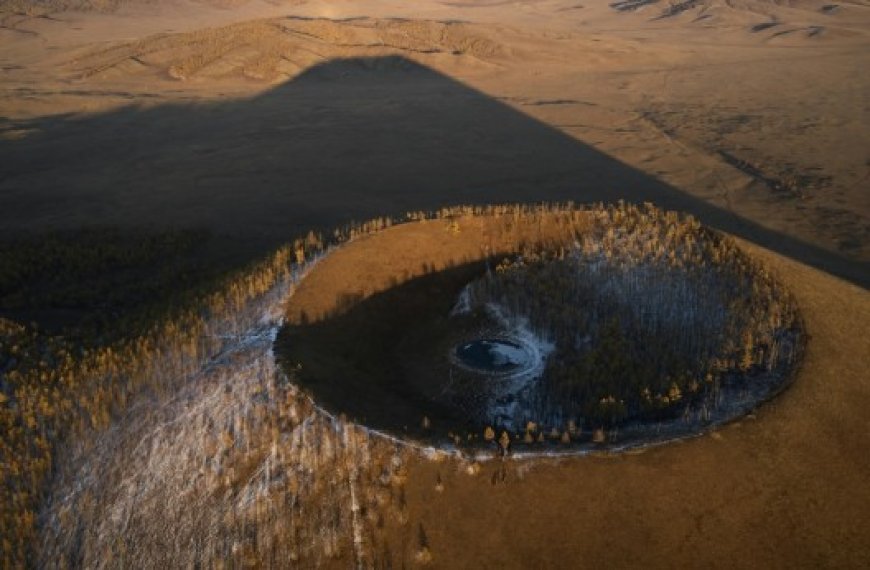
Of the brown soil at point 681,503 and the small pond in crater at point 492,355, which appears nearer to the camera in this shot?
the brown soil at point 681,503

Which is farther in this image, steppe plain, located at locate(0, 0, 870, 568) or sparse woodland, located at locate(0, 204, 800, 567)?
sparse woodland, located at locate(0, 204, 800, 567)

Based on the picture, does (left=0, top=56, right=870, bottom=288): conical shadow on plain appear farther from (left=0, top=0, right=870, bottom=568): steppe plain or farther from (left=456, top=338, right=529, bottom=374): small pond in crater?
(left=456, top=338, right=529, bottom=374): small pond in crater

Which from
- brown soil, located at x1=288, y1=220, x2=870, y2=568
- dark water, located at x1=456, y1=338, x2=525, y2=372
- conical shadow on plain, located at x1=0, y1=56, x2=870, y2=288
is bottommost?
conical shadow on plain, located at x1=0, y1=56, x2=870, y2=288

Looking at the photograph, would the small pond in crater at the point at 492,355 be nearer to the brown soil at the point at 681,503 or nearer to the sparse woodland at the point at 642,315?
the sparse woodland at the point at 642,315

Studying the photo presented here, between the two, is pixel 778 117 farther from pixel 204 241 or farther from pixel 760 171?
pixel 204 241

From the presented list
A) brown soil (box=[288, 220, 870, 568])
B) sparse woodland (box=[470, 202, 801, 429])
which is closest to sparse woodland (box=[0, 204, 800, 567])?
sparse woodland (box=[470, 202, 801, 429])

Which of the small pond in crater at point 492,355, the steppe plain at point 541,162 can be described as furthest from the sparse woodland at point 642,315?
the steppe plain at point 541,162

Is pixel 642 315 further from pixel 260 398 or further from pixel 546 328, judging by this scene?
pixel 260 398
